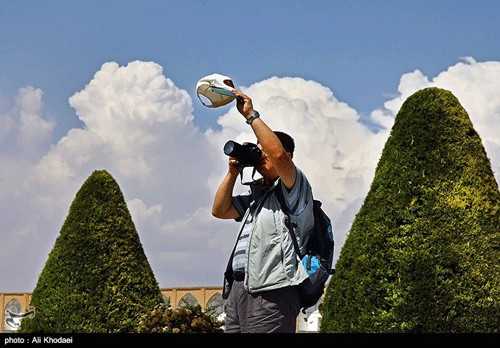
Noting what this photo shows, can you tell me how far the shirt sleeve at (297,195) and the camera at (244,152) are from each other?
23cm

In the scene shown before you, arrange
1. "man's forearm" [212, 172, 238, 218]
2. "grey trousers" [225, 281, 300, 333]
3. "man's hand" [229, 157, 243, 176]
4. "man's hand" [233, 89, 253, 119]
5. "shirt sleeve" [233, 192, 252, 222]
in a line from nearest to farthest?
"grey trousers" [225, 281, 300, 333], "man's hand" [233, 89, 253, 119], "man's hand" [229, 157, 243, 176], "man's forearm" [212, 172, 238, 218], "shirt sleeve" [233, 192, 252, 222]

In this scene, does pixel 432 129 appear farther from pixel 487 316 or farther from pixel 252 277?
pixel 252 277

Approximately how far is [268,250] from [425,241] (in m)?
5.07

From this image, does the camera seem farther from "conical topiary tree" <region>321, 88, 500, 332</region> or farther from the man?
"conical topiary tree" <region>321, 88, 500, 332</region>

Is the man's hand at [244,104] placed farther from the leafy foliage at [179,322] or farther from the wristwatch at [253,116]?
the leafy foliage at [179,322]

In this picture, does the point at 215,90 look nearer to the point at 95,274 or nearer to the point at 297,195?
the point at 297,195

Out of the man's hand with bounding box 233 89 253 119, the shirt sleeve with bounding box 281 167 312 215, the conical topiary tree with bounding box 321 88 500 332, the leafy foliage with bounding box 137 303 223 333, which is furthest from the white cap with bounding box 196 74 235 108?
the conical topiary tree with bounding box 321 88 500 332

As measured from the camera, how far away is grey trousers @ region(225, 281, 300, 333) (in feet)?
13.3

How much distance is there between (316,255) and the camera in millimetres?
4312

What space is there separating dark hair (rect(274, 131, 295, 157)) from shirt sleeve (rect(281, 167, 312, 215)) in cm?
23

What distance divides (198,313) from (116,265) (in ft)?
7.43

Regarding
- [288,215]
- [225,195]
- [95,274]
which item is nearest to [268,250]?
[288,215]
